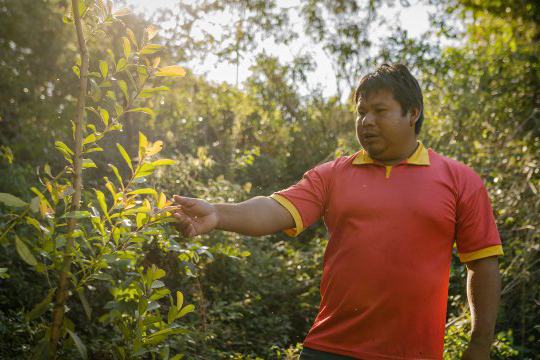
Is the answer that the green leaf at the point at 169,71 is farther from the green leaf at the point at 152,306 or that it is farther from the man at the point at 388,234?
the green leaf at the point at 152,306

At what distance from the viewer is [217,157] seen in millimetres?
8719

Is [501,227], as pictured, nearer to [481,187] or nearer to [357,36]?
[481,187]

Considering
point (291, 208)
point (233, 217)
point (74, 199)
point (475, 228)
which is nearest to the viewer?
point (74, 199)

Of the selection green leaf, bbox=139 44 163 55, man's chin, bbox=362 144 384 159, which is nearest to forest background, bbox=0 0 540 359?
green leaf, bbox=139 44 163 55

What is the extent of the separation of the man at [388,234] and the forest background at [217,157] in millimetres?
490

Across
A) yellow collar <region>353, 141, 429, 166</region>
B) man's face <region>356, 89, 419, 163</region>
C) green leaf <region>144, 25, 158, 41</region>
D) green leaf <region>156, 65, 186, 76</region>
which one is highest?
green leaf <region>144, 25, 158, 41</region>

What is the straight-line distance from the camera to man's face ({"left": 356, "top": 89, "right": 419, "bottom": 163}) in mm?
2543

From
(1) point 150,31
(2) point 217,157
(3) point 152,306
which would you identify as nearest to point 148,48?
(1) point 150,31

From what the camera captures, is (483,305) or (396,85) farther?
(396,85)

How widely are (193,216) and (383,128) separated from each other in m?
0.90

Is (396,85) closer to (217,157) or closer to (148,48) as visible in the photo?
(148,48)

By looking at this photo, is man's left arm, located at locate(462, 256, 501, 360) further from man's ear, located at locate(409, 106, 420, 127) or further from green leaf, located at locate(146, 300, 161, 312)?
green leaf, located at locate(146, 300, 161, 312)

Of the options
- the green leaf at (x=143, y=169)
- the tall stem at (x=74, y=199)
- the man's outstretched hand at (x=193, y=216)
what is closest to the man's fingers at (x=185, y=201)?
the man's outstretched hand at (x=193, y=216)

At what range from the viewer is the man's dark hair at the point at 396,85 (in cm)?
A: 260
